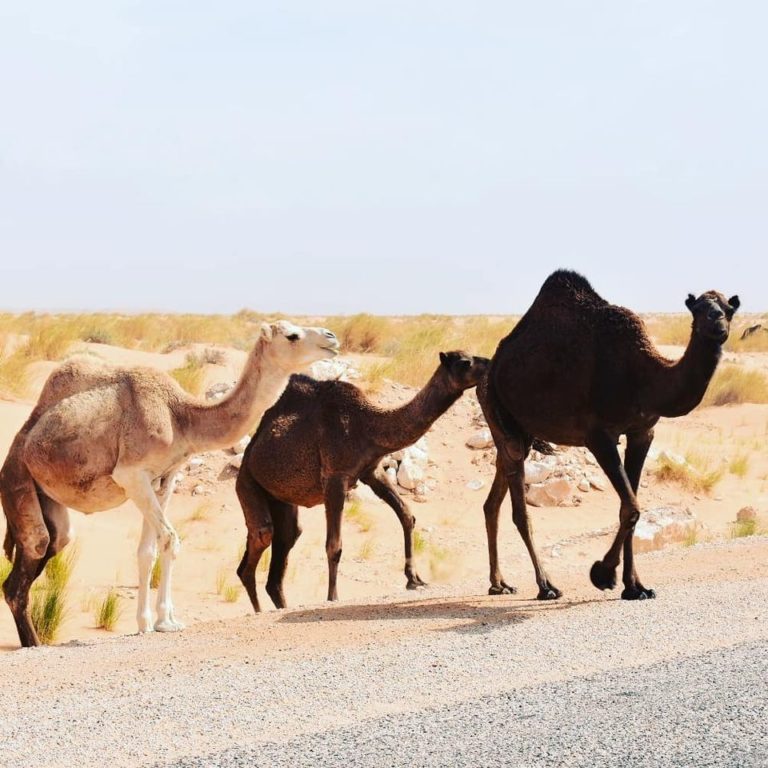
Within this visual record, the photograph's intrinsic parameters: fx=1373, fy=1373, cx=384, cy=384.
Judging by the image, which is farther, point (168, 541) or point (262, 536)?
point (262, 536)

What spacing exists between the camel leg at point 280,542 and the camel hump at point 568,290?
3.41 metres

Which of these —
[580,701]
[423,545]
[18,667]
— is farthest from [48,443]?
[423,545]

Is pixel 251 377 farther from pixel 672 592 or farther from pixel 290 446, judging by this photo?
pixel 672 592

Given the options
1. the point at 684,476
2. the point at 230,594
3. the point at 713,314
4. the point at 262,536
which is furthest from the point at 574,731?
the point at 684,476

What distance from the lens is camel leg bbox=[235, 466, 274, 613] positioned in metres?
12.5

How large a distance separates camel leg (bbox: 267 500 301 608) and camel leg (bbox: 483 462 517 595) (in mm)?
2123

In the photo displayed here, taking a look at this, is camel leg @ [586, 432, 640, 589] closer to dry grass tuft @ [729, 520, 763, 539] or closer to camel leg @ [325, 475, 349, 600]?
camel leg @ [325, 475, 349, 600]

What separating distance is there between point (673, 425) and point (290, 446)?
50.3 ft

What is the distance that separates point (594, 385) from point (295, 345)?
2523 millimetres

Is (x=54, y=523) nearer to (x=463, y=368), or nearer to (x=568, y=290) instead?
(x=463, y=368)

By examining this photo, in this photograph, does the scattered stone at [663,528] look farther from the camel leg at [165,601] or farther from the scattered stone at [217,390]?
the camel leg at [165,601]

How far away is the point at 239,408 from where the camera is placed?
37.8ft

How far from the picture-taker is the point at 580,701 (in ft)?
22.8

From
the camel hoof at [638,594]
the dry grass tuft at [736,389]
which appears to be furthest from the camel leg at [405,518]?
the dry grass tuft at [736,389]
